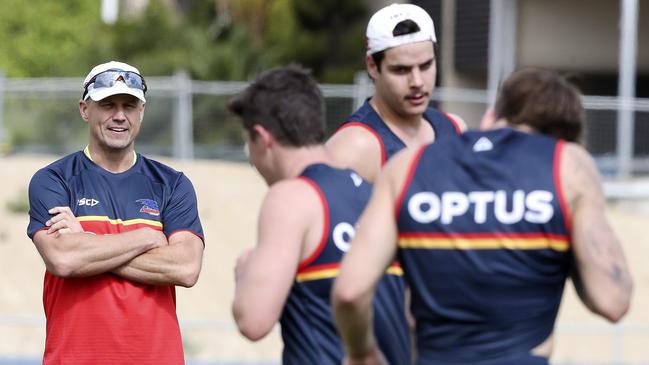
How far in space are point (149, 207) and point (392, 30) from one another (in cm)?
128

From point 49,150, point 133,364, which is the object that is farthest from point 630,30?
A: point 133,364

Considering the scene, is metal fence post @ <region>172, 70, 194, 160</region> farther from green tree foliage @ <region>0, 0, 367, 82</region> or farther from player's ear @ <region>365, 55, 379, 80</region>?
player's ear @ <region>365, 55, 379, 80</region>

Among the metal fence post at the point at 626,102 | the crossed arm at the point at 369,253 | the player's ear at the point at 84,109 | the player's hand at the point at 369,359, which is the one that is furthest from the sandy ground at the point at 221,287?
the crossed arm at the point at 369,253

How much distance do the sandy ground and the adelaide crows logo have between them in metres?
7.59

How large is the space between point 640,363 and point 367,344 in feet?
41.3

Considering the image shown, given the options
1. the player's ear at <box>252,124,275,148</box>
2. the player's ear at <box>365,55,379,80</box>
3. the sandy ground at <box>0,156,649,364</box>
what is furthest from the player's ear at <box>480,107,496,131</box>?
the sandy ground at <box>0,156,649,364</box>

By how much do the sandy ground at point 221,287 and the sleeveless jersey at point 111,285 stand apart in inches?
298

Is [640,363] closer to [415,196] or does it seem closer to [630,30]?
[630,30]

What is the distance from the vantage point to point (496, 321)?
4.15 meters

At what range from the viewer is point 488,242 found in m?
4.10

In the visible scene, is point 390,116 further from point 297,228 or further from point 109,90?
point 297,228

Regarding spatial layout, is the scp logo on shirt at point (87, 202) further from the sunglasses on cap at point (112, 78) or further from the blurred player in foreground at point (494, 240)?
the blurred player in foreground at point (494, 240)

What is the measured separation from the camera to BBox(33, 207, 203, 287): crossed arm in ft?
18.7

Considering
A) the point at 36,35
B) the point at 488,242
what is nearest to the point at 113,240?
the point at 488,242
